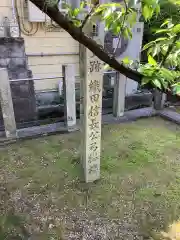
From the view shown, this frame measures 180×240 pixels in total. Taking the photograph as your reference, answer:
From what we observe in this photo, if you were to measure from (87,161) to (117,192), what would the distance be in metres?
0.56

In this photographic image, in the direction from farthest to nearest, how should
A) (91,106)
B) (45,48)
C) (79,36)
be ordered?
(45,48)
(91,106)
(79,36)

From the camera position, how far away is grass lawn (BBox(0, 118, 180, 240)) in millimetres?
2518

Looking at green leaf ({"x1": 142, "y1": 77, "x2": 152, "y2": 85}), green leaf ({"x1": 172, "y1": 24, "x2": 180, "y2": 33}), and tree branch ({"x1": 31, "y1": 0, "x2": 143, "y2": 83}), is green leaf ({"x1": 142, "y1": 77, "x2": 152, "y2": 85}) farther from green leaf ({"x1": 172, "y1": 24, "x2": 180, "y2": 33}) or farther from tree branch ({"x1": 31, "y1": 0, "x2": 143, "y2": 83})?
green leaf ({"x1": 172, "y1": 24, "x2": 180, "y2": 33})

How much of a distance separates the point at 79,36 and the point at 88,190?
2.46m

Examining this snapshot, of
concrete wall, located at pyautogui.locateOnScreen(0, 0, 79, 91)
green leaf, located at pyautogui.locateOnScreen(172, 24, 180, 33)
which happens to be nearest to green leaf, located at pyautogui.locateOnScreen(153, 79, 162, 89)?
green leaf, located at pyautogui.locateOnScreen(172, 24, 180, 33)

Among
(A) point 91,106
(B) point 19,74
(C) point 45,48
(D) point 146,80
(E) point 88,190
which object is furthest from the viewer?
(C) point 45,48

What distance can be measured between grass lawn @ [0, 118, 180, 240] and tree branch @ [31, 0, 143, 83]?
199 cm

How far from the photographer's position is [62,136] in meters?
4.33

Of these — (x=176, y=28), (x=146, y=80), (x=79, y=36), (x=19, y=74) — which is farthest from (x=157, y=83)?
(x=19, y=74)

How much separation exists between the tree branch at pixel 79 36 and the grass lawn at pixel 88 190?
1.99 m

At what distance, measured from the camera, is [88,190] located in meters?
3.02

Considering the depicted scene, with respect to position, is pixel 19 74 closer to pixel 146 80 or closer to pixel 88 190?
pixel 88 190

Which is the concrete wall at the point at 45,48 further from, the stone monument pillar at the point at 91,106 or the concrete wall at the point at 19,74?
the stone monument pillar at the point at 91,106

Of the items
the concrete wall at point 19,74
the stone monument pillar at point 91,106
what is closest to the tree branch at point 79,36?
the stone monument pillar at point 91,106
